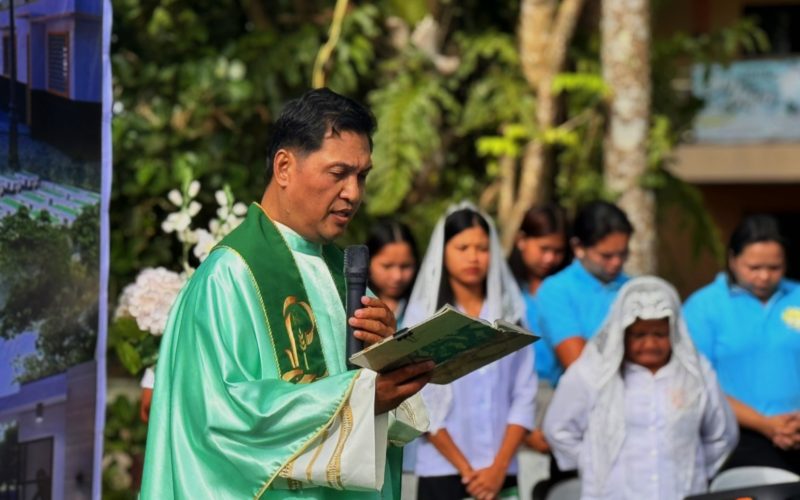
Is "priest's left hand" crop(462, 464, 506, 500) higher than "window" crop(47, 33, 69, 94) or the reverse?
the reverse

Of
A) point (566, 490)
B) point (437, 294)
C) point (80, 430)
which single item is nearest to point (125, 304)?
point (437, 294)

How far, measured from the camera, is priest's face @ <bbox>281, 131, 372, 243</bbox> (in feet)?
12.8

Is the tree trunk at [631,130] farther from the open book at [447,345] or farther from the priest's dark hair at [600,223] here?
the open book at [447,345]

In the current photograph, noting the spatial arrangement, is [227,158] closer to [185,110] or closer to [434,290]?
[185,110]

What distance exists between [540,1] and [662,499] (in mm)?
5687

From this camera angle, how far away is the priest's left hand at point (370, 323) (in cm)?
377

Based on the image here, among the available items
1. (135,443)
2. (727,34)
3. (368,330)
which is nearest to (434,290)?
(135,443)

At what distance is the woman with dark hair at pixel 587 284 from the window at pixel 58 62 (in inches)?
115

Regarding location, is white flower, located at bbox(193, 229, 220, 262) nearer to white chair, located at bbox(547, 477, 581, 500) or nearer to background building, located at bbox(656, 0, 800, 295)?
white chair, located at bbox(547, 477, 581, 500)

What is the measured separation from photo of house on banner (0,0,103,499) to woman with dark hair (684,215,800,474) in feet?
9.90

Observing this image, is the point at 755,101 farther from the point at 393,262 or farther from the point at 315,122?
the point at 315,122

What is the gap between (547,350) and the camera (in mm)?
7480

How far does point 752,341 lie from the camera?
7051mm

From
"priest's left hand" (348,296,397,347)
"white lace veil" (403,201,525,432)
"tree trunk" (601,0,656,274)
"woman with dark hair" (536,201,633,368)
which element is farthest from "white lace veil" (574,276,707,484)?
"tree trunk" (601,0,656,274)
